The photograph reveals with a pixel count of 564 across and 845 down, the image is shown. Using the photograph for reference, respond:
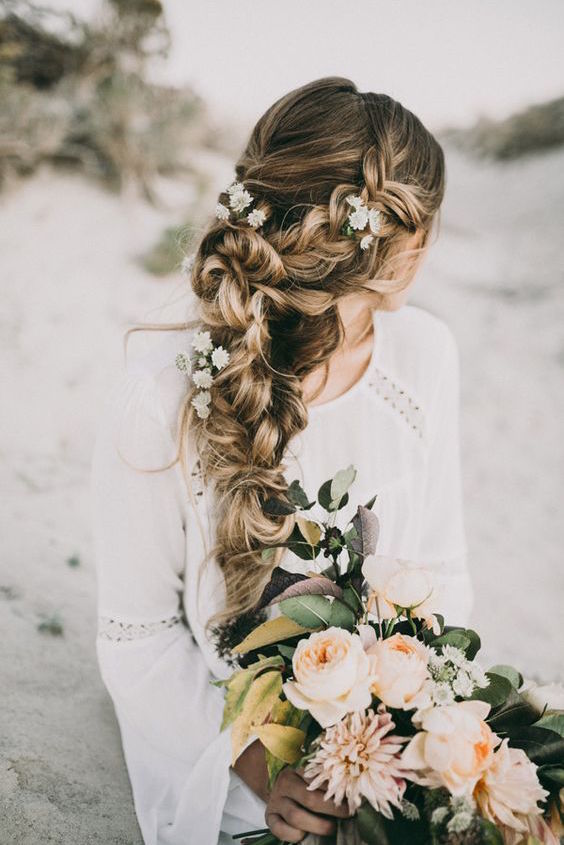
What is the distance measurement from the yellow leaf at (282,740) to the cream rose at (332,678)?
0.47 feet

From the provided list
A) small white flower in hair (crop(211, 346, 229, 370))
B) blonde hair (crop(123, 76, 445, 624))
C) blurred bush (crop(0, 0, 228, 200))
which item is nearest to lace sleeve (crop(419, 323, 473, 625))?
blonde hair (crop(123, 76, 445, 624))

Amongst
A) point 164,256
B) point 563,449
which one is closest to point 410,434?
A: point 563,449

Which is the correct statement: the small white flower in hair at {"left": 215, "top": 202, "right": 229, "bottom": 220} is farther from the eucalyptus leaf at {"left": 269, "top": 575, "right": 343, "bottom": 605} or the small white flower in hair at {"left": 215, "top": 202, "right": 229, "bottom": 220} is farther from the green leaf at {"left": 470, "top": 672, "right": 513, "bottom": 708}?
the green leaf at {"left": 470, "top": 672, "right": 513, "bottom": 708}

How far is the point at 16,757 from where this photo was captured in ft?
5.66

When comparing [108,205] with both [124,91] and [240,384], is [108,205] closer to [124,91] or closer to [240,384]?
[124,91]

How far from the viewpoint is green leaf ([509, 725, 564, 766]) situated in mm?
1067

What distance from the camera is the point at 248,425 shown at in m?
1.50

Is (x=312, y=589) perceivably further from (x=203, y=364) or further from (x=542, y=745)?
(x=203, y=364)

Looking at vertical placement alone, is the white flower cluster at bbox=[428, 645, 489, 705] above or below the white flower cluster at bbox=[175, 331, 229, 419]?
below

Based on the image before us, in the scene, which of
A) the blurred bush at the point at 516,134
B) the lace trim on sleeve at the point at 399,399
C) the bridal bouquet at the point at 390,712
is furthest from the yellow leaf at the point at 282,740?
the blurred bush at the point at 516,134

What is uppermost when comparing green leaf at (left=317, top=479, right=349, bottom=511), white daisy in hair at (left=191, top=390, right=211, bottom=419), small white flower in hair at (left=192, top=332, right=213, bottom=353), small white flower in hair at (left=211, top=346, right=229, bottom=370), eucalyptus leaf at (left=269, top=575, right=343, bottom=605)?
small white flower in hair at (left=192, top=332, right=213, bottom=353)

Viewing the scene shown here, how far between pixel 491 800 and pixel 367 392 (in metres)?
1.09

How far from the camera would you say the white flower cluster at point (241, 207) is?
4.45ft

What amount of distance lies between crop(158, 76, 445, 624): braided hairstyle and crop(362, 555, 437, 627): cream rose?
42cm
